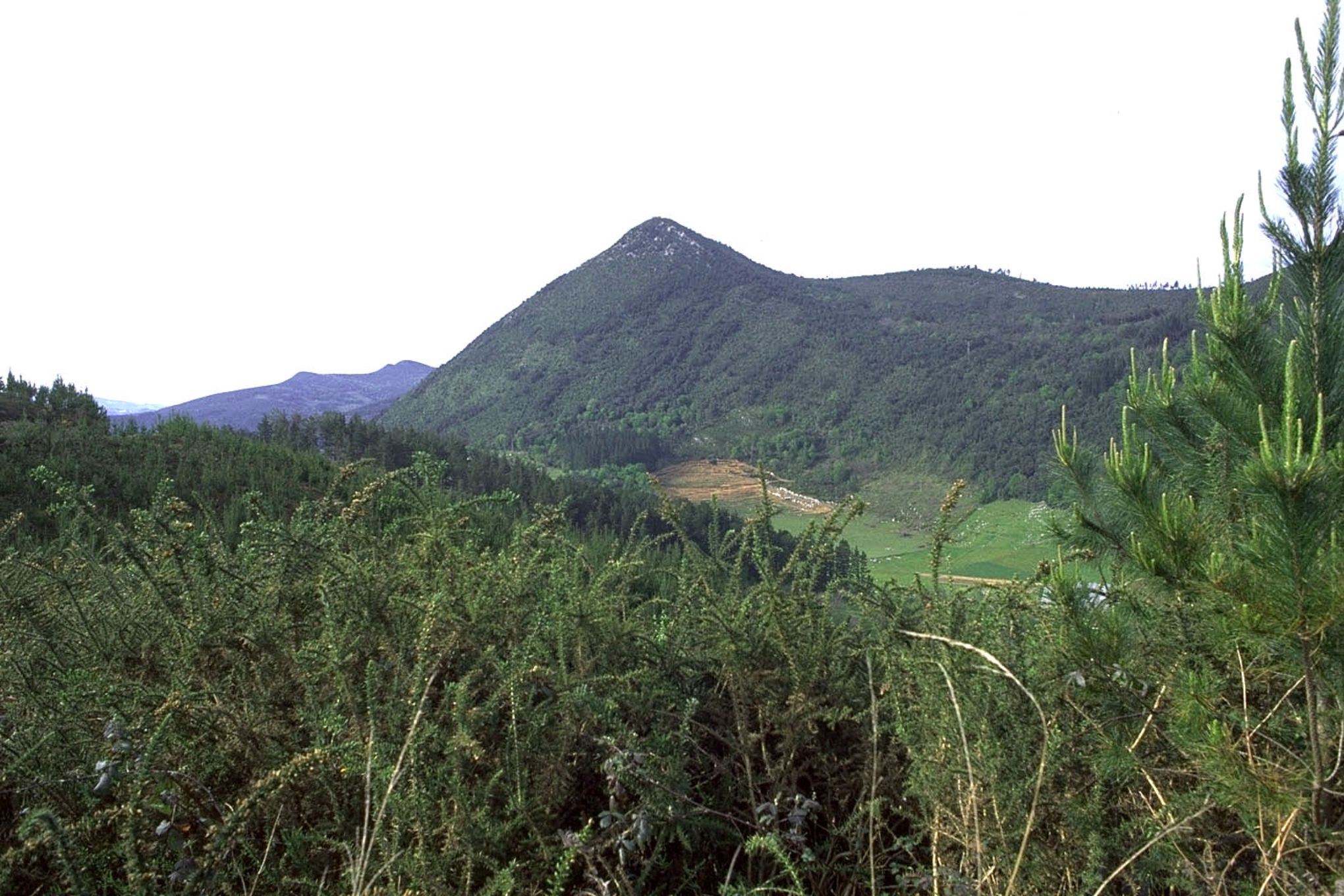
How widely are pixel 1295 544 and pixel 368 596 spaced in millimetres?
2670

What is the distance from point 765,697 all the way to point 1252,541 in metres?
1.46

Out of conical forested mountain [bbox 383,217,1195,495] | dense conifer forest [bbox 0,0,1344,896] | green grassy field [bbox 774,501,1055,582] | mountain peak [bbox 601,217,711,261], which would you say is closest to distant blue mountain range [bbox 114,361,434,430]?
conical forested mountain [bbox 383,217,1195,495]

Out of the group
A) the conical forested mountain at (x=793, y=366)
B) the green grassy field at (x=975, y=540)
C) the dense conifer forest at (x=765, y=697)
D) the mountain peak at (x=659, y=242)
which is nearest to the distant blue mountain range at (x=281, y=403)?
the conical forested mountain at (x=793, y=366)

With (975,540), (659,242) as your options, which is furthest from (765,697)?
(659,242)

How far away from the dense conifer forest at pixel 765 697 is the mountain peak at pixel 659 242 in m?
143

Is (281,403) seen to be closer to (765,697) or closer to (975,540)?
(975,540)

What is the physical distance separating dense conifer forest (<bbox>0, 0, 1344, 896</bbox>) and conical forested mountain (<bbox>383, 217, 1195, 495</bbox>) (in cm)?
7049

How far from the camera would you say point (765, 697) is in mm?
2684

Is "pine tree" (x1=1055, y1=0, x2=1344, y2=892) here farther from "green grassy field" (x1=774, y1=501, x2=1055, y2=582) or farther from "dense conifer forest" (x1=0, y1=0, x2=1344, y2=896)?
"green grassy field" (x1=774, y1=501, x2=1055, y2=582)

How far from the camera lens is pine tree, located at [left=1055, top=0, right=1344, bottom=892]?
72.0 inches

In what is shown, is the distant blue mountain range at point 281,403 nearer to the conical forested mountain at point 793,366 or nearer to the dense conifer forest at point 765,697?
the conical forested mountain at point 793,366

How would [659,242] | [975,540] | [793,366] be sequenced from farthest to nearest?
1. [659,242]
2. [793,366]
3. [975,540]

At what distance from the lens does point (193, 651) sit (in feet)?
8.52

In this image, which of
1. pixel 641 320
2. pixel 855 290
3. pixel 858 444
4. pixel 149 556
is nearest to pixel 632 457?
pixel 858 444
